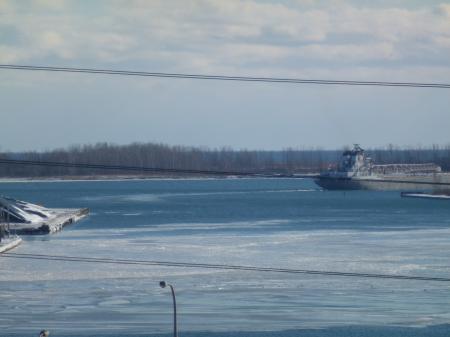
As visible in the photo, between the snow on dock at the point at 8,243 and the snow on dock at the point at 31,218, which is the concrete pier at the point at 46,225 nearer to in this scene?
the snow on dock at the point at 31,218

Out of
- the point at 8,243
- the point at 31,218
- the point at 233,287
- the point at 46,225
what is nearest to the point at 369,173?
the point at 31,218

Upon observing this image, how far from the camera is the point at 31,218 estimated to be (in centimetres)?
2847

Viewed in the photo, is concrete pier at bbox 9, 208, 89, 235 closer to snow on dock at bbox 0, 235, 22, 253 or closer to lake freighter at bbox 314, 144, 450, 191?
snow on dock at bbox 0, 235, 22, 253

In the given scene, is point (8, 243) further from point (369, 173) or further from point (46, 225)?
point (369, 173)

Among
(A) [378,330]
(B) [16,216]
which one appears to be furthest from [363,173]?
(A) [378,330]

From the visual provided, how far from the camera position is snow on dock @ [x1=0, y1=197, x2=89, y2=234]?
2564 cm

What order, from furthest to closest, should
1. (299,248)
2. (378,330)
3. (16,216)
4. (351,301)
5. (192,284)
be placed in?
(16,216), (299,248), (192,284), (351,301), (378,330)

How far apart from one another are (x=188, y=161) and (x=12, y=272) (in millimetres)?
43541

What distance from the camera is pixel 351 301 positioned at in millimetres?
11883

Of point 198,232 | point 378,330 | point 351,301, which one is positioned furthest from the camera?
point 198,232

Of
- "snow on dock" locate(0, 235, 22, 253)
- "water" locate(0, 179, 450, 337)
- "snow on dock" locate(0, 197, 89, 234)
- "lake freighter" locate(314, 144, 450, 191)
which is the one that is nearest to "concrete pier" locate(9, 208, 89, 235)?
"snow on dock" locate(0, 197, 89, 234)

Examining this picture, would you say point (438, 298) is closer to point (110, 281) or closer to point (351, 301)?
point (351, 301)

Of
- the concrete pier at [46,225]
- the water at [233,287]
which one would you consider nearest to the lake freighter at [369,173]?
the concrete pier at [46,225]

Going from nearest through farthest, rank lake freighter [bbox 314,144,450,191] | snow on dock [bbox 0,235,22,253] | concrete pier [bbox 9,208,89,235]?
snow on dock [bbox 0,235,22,253] < concrete pier [bbox 9,208,89,235] < lake freighter [bbox 314,144,450,191]
